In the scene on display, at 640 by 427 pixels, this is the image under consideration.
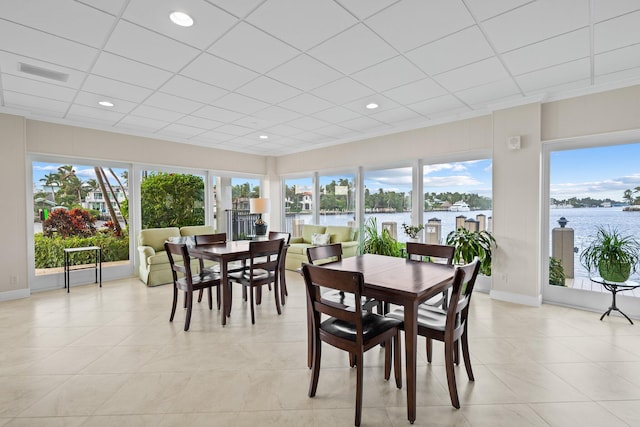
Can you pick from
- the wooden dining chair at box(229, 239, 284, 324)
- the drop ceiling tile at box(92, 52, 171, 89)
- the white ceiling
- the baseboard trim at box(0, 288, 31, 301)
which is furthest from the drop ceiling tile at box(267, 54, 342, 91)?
the baseboard trim at box(0, 288, 31, 301)

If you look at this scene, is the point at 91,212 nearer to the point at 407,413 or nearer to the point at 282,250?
the point at 282,250

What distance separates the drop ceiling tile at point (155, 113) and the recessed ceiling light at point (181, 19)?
7.30ft

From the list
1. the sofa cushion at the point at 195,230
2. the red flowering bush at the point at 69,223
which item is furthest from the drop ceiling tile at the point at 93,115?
the sofa cushion at the point at 195,230

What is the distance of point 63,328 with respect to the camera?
329 centimetres

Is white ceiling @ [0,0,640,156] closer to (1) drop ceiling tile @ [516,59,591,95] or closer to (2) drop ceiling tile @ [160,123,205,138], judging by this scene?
(1) drop ceiling tile @ [516,59,591,95]

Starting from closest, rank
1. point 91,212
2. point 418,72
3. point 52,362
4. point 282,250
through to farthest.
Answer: point 52,362
point 418,72
point 282,250
point 91,212

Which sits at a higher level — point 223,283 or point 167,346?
point 223,283

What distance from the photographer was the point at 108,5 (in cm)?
208

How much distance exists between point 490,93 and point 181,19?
3420mm

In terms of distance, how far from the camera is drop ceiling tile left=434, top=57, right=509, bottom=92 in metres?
3.00

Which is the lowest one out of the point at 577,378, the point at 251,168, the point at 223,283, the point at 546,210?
the point at 577,378

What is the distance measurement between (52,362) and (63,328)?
0.87 metres

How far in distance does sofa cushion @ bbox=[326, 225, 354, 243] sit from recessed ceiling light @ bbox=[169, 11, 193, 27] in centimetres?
A: 446

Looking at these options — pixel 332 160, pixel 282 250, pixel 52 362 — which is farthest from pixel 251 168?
pixel 52 362
